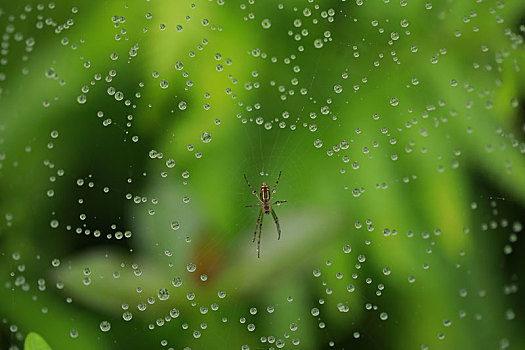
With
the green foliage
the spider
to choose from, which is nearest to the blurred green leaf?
the green foliage

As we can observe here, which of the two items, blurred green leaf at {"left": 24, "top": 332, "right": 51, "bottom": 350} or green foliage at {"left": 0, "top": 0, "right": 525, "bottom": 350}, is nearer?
blurred green leaf at {"left": 24, "top": 332, "right": 51, "bottom": 350}

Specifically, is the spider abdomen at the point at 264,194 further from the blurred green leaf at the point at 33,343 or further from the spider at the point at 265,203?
the blurred green leaf at the point at 33,343

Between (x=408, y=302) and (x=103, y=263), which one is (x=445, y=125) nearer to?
(x=408, y=302)

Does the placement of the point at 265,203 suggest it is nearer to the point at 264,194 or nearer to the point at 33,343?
the point at 264,194

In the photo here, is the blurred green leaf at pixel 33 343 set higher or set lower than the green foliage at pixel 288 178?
lower

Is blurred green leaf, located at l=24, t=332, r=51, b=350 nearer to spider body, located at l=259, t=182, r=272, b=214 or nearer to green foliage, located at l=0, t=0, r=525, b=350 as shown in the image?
green foliage, located at l=0, t=0, r=525, b=350

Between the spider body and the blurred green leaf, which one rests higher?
the spider body

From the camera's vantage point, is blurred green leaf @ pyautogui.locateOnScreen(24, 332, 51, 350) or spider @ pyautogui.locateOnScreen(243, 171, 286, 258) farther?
spider @ pyautogui.locateOnScreen(243, 171, 286, 258)

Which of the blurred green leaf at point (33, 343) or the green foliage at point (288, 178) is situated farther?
the green foliage at point (288, 178)

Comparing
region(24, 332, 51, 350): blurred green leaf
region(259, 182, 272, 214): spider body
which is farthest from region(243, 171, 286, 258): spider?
region(24, 332, 51, 350): blurred green leaf

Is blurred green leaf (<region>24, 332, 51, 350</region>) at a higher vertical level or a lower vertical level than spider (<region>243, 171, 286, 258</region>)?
lower

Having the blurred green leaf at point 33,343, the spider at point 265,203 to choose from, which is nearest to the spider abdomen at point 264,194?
the spider at point 265,203
